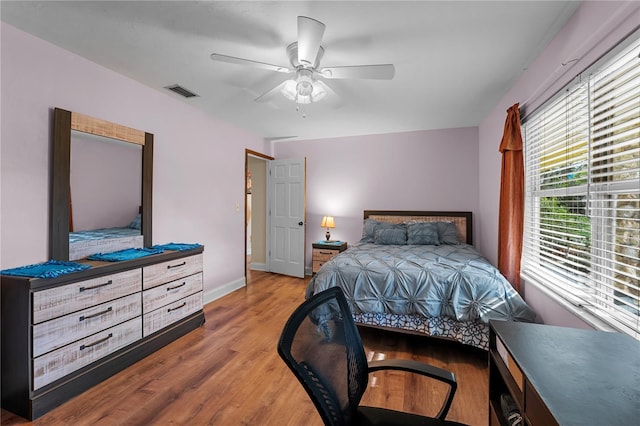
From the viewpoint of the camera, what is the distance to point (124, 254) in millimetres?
2369

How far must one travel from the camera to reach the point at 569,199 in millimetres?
2010

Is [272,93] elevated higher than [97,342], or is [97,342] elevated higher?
[272,93]

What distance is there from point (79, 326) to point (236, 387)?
1.12m

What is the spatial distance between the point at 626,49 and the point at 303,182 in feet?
12.7

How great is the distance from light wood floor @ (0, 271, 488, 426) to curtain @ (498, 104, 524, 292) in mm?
877

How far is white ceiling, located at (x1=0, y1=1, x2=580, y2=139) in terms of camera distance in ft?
5.64

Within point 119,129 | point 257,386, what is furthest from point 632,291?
point 119,129

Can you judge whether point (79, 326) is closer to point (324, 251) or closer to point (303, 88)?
point (303, 88)

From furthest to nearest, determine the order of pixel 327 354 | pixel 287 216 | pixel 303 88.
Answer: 1. pixel 287 216
2. pixel 303 88
3. pixel 327 354

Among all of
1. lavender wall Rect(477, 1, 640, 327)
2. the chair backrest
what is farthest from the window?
the chair backrest

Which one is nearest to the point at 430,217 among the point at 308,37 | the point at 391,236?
the point at 391,236

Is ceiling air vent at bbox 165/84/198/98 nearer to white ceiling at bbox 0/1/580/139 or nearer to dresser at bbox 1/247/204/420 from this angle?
white ceiling at bbox 0/1/580/139

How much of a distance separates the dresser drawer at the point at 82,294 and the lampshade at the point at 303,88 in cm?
193

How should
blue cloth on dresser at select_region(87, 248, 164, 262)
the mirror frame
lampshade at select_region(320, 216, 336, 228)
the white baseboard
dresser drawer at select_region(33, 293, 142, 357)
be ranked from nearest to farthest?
1. dresser drawer at select_region(33, 293, 142, 357)
2. the mirror frame
3. blue cloth on dresser at select_region(87, 248, 164, 262)
4. the white baseboard
5. lampshade at select_region(320, 216, 336, 228)
